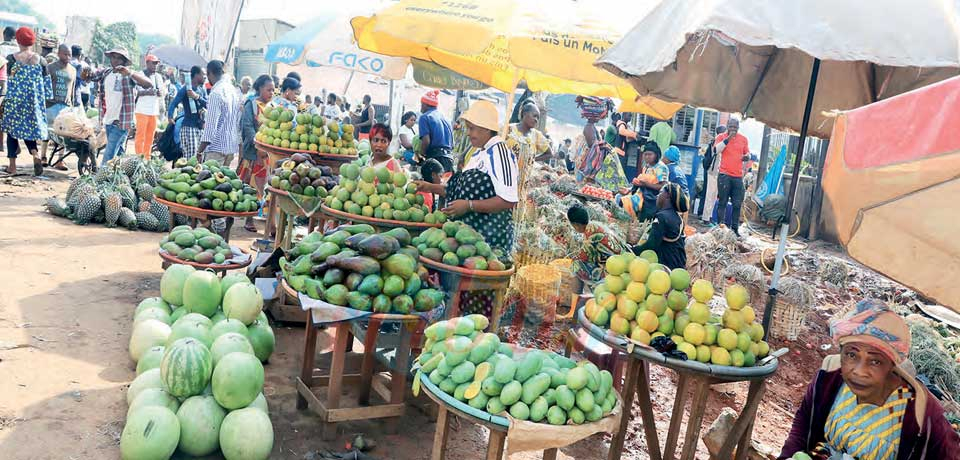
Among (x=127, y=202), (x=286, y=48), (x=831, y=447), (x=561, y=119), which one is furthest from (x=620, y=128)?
(x=561, y=119)

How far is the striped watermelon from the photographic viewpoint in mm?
3555

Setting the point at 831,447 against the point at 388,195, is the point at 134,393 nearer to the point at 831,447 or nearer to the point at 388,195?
the point at 388,195

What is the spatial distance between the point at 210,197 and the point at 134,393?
3.16 metres

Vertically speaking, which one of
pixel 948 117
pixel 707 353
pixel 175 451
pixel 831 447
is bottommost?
pixel 175 451

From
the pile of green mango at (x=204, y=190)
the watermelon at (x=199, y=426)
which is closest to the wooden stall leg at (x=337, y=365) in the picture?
the watermelon at (x=199, y=426)

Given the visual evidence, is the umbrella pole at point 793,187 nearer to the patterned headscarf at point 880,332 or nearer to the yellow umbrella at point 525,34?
the yellow umbrella at point 525,34

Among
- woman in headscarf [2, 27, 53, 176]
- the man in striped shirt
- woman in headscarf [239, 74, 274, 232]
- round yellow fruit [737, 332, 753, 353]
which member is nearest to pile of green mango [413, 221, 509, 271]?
round yellow fruit [737, 332, 753, 353]

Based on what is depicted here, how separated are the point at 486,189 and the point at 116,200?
5544mm

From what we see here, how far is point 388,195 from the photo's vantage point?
563 centimetres

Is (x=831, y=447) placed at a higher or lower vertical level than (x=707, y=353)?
lower

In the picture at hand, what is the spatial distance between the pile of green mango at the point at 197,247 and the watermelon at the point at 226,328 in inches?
53.6

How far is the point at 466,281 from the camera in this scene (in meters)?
4.52

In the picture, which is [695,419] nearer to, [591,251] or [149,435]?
[149,435]

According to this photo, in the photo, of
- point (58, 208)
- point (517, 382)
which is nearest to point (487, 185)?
point (517, 382)
